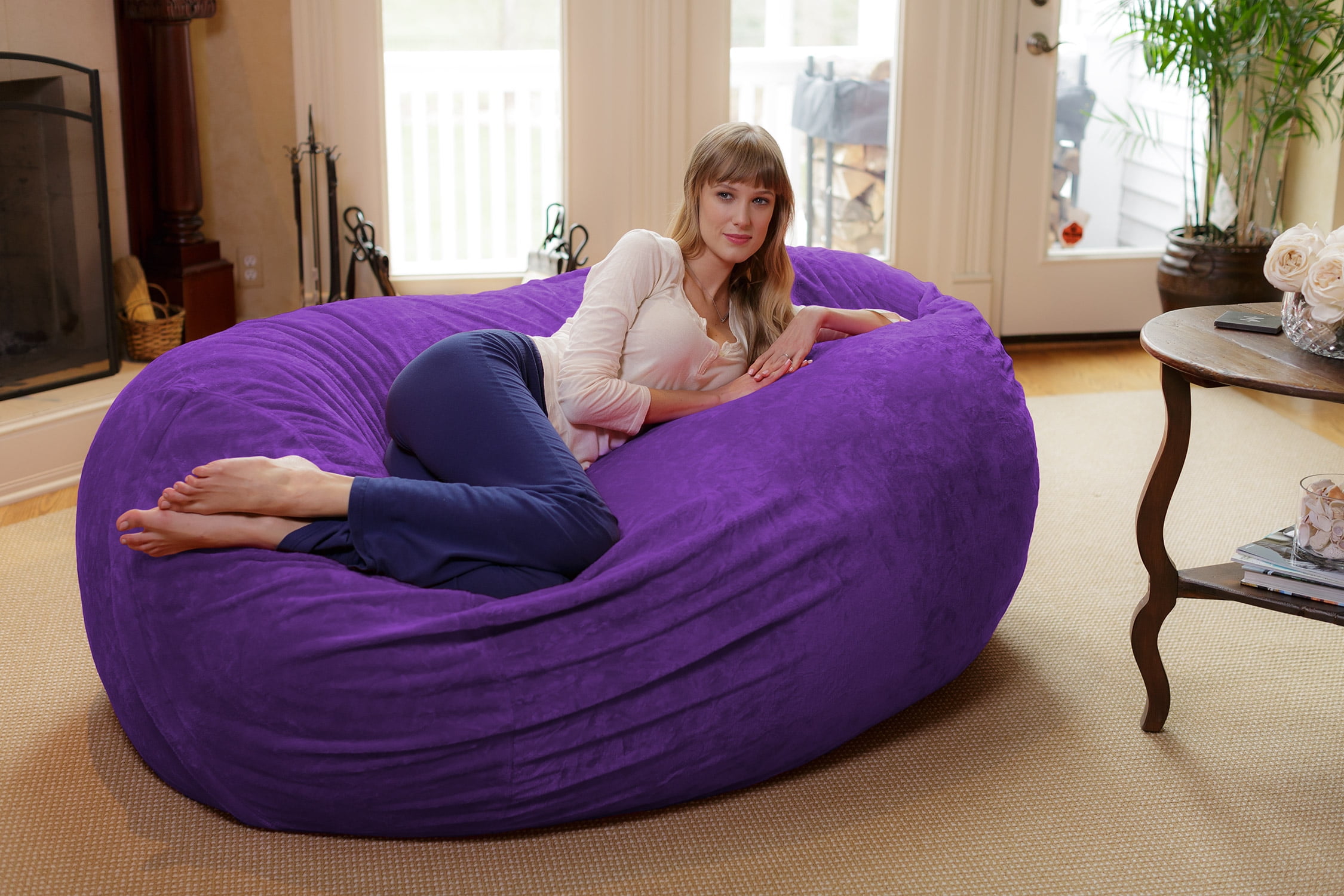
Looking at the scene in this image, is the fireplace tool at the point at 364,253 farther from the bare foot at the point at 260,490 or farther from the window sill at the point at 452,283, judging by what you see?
the bare foot at the point at 260,490

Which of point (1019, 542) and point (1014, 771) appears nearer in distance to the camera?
point (1014, 771)

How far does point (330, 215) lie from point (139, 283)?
0.69 metres

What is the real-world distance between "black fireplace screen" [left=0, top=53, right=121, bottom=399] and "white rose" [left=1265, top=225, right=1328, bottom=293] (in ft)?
9.87

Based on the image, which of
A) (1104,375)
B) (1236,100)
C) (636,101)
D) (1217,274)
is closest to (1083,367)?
(1104,375)

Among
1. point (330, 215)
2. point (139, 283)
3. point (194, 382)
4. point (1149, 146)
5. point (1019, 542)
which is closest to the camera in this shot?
point (194, 382)

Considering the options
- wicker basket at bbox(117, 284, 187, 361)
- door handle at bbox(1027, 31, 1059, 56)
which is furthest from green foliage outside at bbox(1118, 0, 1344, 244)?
wicker basket at bbox(117, 284, 187, 361)

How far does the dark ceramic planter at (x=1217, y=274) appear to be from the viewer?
4090 mm

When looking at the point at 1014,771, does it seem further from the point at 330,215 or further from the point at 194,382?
the point at 330,215

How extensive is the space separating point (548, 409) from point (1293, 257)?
1.25 meters

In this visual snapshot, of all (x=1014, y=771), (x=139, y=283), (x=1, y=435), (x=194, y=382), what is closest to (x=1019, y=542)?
(x=1014, y=771)

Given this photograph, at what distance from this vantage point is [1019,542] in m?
2.08

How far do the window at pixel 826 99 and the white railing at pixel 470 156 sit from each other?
72 centimetres

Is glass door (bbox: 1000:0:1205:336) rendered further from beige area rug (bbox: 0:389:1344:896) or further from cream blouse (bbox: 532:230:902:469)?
cream blouse (bbox: 532:230:902:469)

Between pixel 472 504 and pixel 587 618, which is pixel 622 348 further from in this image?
pixel 587 618
